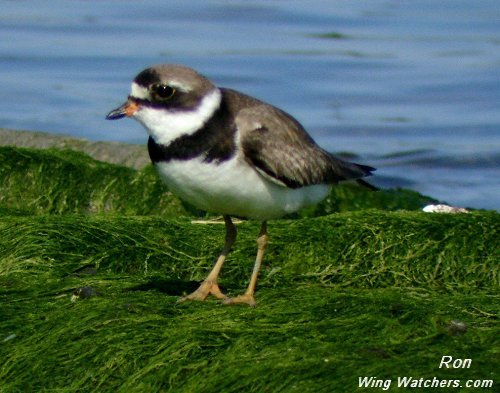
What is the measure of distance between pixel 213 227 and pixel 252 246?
0.39 metres

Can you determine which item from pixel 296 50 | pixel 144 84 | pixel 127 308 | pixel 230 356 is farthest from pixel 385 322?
pixel 296 50

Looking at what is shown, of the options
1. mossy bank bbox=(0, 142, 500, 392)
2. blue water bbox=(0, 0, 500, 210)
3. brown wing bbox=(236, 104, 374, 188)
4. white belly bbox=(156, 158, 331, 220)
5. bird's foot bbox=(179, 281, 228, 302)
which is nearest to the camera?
mossy bank bbox=(0, 142, 500, 392)

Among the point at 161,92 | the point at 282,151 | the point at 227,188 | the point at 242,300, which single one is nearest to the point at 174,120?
the point at 161,92

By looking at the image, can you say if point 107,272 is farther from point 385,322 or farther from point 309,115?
point 309,115

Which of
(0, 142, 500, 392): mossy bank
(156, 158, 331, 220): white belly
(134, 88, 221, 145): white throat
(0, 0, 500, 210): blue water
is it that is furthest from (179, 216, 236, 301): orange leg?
(0, 0, 500, 210): blue water

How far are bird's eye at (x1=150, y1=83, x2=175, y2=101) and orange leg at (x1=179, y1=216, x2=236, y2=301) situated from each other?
906 mm

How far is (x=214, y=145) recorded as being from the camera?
A: 5.36m

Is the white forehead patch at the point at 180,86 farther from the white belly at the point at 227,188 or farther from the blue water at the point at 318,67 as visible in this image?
the blue water at the point at 318,67

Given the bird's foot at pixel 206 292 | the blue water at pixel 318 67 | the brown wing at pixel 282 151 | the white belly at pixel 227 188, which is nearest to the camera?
the white belly at pixel 227 188

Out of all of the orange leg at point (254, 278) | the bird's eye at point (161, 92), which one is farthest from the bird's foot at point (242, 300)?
the bird's eye at point (161, 92)

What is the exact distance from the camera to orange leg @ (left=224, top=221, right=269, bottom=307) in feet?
18.4

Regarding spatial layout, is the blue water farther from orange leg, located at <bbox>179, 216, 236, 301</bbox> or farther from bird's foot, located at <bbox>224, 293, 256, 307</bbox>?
bird's foot, located at <bbox>224, 293, 256, 307</bbox>

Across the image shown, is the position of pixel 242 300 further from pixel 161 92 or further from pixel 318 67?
pixel 318 67

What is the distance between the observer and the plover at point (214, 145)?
17.5ft
